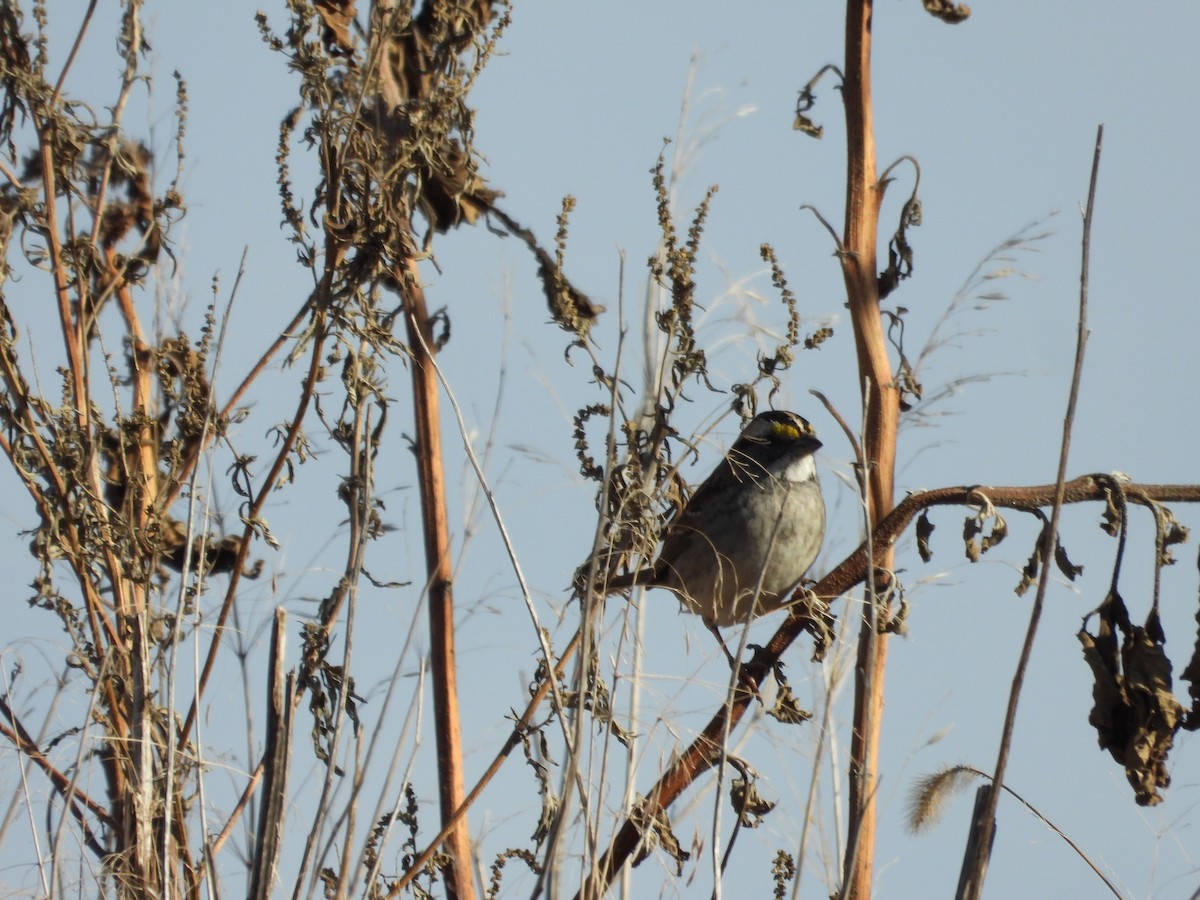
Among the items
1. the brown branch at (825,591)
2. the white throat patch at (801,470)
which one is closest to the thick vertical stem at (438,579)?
the brown branch at (825,591)

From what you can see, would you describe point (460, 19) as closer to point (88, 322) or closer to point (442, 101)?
point (442, 101)

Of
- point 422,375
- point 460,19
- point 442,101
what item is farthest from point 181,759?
point 460,19

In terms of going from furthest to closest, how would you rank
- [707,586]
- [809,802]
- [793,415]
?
[793,415] < [707,586] < [809,802]

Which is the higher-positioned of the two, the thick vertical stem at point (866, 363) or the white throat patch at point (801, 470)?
the white throat patch at point (801, 470)

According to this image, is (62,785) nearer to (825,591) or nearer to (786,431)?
(825,591)

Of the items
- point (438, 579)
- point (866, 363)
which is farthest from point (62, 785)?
point (866, 363)

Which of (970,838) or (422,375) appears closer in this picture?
(970,838)

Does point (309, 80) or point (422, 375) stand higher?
point (309, 80)

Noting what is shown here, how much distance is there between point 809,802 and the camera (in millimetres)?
2492

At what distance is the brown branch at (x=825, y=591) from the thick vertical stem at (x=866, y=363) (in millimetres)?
88

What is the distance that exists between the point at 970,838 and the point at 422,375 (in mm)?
1630

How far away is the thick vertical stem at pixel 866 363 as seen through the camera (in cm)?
270

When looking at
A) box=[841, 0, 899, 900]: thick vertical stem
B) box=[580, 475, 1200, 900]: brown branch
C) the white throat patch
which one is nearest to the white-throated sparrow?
the white throat patch

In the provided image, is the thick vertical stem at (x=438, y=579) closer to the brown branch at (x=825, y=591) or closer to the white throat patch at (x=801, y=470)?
the brown branch at (x=825, y=591)
